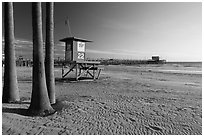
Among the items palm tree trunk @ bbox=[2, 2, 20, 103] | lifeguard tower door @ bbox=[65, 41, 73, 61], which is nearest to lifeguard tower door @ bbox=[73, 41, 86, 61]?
lifeguard tower door @ bbox=[65, 41, 73, 61]

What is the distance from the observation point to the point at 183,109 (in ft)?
18.9

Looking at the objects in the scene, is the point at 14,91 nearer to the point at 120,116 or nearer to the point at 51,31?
the point at 51,31

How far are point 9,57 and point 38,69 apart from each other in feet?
7.06

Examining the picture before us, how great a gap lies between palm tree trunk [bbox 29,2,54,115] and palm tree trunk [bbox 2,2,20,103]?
6.12 feet

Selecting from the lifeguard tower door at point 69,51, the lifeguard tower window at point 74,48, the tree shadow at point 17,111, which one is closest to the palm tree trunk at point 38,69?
the tree shadow at point 17,111

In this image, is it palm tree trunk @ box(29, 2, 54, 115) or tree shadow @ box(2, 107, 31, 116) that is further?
tree shadow @ box(2, 107, 31, 116)

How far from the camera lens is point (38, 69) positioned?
4832mm

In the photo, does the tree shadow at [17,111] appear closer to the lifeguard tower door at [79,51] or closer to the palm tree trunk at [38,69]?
the palm tree trunk at [38,69]

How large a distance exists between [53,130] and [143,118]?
2848mm

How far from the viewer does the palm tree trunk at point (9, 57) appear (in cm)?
595

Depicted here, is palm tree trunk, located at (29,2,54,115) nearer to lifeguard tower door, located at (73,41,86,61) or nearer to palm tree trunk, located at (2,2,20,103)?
palm tree trunk, located at (2,2,20,103)

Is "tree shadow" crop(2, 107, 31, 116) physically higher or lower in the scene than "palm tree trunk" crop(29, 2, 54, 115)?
lower

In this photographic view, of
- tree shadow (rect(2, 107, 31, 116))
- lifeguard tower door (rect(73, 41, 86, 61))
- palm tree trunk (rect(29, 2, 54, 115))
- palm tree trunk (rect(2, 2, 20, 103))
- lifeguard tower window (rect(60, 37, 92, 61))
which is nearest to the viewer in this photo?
palm tree trunk (rect(29, 2, 54, 115))

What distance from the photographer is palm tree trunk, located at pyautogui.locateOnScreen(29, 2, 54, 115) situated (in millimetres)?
4773
